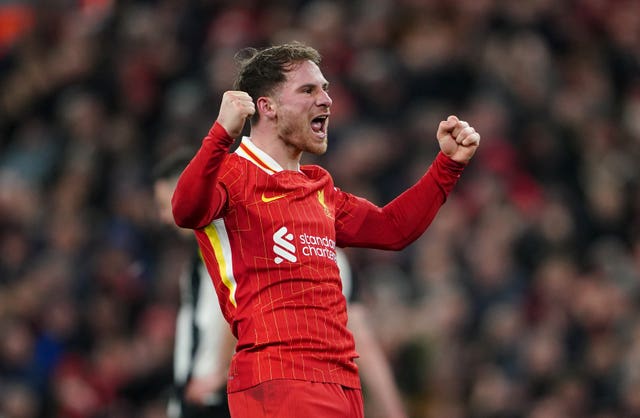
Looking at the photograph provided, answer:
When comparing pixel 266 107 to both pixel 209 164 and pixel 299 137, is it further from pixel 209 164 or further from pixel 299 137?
pixel 209 164

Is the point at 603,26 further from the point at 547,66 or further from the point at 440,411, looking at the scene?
the point at 440,411

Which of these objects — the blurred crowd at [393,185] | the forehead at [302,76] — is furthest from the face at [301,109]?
the blurred crowd at [393,185]

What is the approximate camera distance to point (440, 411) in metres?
10.0

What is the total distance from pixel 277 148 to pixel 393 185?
6.75 meters

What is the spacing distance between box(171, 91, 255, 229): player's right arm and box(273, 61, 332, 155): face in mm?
480

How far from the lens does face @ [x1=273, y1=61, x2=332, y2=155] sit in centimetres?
518

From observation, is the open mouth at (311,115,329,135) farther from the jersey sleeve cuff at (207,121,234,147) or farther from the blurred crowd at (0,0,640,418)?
the blurred crowd at (0,0,640,418)

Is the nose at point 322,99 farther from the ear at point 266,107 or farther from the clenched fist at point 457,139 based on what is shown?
the clenched fist at point 457,139

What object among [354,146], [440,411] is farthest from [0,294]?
[440,411]

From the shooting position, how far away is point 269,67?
5.24 m

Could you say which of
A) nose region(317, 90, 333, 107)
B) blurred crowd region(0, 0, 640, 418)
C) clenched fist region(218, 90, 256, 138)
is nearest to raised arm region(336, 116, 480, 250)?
nose region(317, 90, 333, 107)

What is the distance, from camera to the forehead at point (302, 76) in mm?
5188

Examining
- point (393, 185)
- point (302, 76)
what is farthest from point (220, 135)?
point (393, 185)

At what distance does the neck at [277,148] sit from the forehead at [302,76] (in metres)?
0.21
